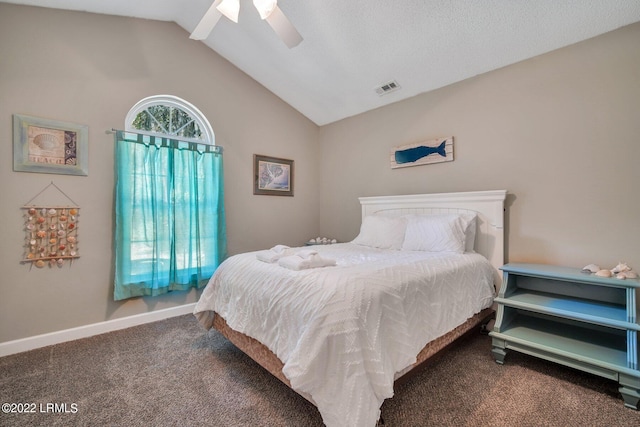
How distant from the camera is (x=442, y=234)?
247 cm

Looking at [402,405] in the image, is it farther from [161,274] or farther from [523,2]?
[523,2]

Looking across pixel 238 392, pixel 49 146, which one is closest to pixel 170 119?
pixel 49 146

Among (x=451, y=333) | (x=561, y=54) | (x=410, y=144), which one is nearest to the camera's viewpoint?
(x=451, y=333)

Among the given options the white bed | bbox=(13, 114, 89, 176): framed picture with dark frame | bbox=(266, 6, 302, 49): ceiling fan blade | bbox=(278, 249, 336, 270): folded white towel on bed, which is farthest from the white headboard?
bbox=(13, 114, 89, 176): framed picture with dark frame

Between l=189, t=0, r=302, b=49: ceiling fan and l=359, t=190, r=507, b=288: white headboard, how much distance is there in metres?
2.03

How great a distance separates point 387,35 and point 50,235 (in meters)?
3.39

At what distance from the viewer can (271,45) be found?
9.69 ft

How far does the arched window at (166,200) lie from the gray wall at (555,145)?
2.44 meters

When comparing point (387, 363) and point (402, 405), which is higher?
point (387, 363)

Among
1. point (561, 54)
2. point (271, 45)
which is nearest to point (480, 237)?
point (561, 54)

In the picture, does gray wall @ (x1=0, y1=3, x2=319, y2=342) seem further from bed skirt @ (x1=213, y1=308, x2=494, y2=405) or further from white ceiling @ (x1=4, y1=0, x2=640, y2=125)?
bed skirt @ (x1=213, y1=308, x2=494, y2=405)

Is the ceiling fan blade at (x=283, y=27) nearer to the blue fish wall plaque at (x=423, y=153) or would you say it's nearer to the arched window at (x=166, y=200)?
the arched window at (x=166, y=200)

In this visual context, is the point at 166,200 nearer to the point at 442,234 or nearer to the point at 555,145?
the point at 442,234

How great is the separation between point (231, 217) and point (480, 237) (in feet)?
9.00
